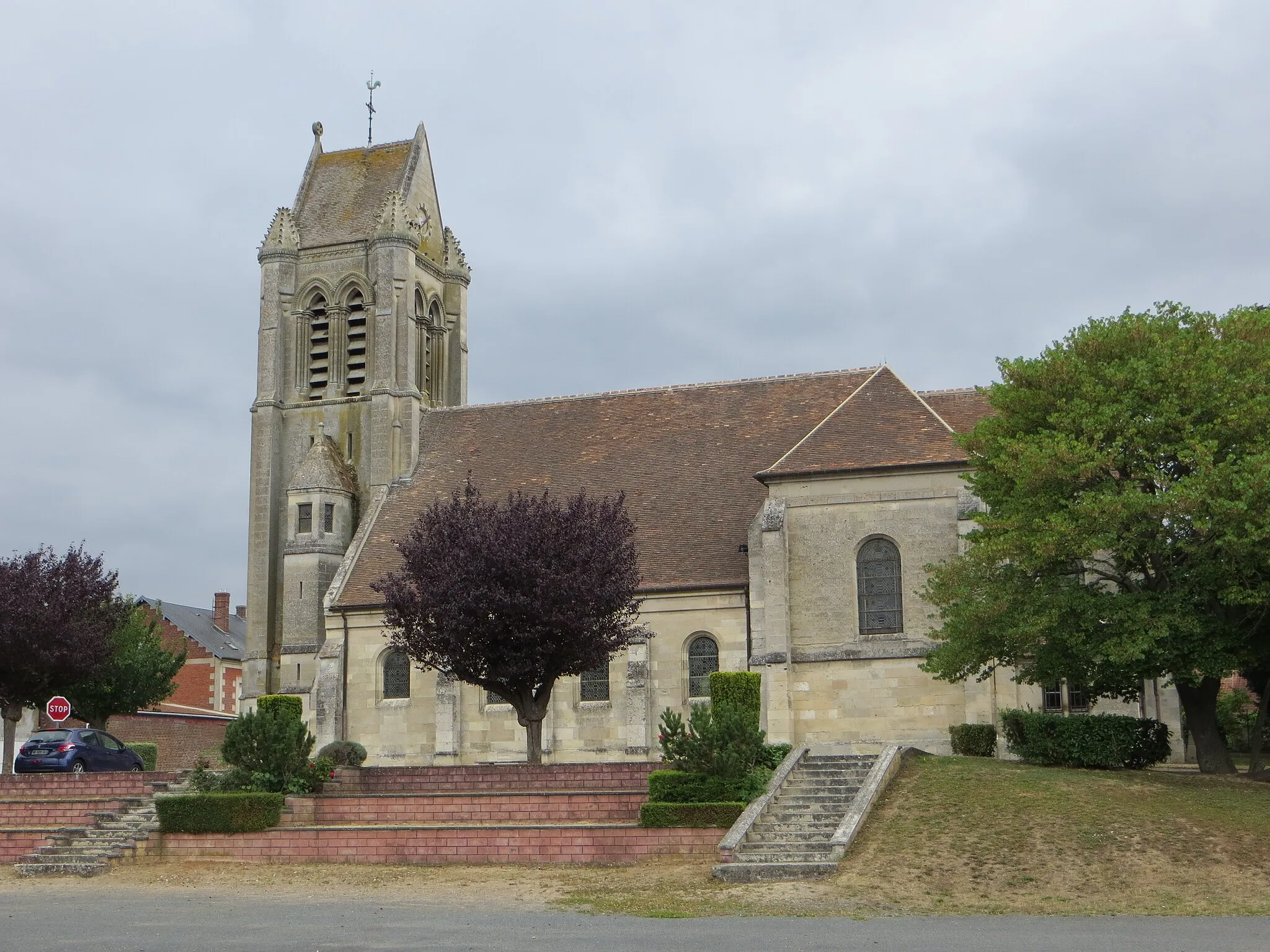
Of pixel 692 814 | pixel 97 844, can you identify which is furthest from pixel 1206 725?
pixel 97 844

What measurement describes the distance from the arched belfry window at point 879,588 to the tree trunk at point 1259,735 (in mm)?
7938

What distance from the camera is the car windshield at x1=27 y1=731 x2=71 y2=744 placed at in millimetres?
31391

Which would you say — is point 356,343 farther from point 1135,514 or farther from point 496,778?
point 1135,514

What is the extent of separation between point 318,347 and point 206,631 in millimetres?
29878

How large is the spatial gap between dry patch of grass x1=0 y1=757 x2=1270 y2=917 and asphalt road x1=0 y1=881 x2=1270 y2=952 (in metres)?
1.00

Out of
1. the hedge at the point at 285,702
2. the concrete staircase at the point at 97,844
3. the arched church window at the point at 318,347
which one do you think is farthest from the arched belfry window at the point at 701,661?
the arched church window at the point at 318,347

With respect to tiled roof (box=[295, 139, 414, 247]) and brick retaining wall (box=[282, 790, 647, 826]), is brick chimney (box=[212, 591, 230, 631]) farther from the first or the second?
brick retaining wall (box=[282, 790, 647, 826])

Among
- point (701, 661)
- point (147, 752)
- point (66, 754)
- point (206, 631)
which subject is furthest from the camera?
point (206, 631)

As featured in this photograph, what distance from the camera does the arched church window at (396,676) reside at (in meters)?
37.6

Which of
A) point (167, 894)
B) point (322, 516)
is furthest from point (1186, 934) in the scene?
point (322, 516)

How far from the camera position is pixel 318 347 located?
44688 mm

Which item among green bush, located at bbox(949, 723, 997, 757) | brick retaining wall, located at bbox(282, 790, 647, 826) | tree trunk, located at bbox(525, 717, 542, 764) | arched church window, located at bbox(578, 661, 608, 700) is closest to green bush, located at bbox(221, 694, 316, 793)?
brick retaining wall, located at bbox(282, 790, 647, 826)

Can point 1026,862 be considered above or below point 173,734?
below

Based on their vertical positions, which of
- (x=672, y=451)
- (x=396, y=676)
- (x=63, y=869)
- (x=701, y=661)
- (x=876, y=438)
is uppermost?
(x=672, y=451)
